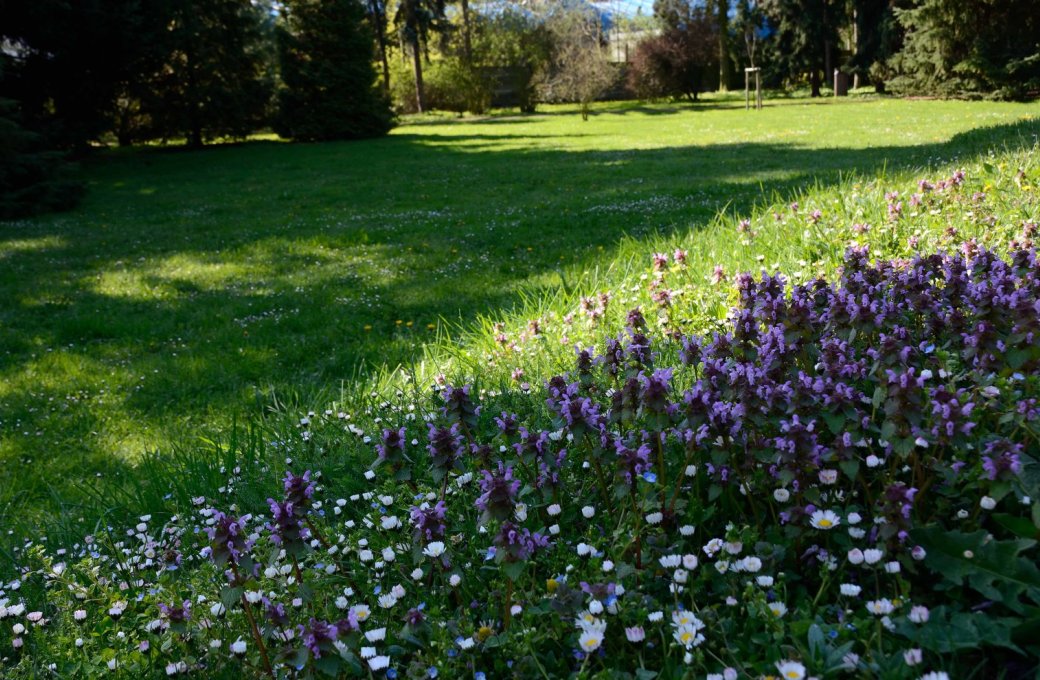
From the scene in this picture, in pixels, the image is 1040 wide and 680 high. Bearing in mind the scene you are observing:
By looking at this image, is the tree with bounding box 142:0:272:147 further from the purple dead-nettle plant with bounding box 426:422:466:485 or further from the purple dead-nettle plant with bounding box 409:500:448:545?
the purple dead-nettle plant with bounding box 409:500:448:545

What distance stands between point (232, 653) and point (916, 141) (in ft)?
51.0

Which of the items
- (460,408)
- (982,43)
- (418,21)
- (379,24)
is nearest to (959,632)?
(460,408)

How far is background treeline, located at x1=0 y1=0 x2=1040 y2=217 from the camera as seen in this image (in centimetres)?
1606

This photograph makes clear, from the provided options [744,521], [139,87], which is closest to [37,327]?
[744,521]

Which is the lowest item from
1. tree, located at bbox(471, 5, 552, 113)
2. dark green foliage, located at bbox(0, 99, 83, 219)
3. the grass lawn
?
the grass lawn

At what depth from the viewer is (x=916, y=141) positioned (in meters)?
14.5

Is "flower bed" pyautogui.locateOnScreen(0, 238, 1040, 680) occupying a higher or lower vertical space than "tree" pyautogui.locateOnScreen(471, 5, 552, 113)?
lower

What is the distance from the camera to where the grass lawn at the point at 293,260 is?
4.76 metres

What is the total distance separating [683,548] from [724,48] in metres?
41.1

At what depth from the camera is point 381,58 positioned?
129 feet

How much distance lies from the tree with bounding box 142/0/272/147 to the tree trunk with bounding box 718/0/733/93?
73.9 feet

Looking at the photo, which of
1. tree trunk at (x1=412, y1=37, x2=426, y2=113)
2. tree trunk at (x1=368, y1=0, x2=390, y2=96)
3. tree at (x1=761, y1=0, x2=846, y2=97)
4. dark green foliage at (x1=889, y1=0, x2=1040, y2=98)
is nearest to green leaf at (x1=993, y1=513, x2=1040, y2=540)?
dark green foliage at (x1=889, y1=0, x2=1040, y2=98)

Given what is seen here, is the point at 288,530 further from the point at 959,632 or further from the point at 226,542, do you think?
the point at 959,632

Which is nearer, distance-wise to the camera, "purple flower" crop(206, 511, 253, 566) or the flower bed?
the flower bed
